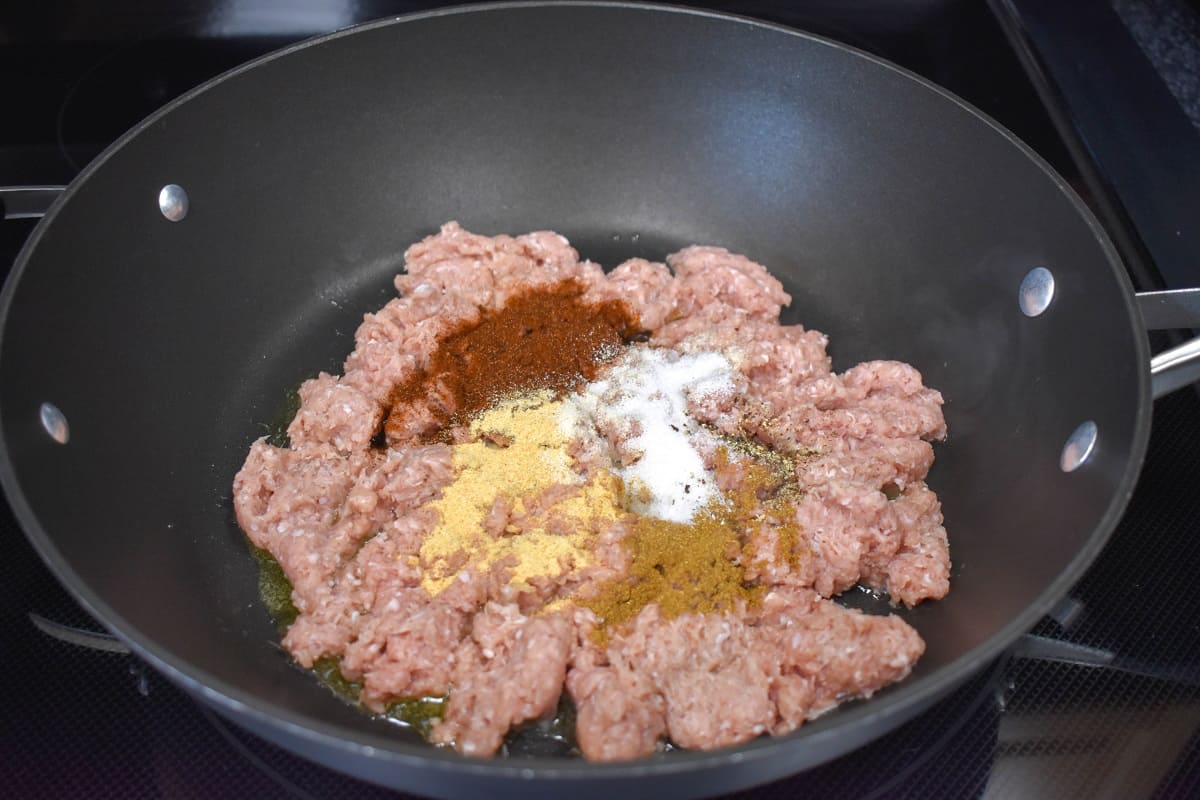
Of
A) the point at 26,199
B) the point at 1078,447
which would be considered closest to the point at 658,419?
the point at 1078,447

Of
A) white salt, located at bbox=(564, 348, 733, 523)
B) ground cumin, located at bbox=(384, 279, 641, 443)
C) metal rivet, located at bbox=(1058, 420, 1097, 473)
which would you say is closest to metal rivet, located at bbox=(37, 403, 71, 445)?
ground cumin, located at bbox=(384, 279, 641, 443)

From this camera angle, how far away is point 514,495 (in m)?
2.67

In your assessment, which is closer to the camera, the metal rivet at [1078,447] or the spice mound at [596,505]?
the spice mound at [596,505]

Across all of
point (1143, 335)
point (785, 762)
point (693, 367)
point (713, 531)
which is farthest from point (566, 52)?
point (785, 762)

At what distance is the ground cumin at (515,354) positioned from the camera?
292 centimetres

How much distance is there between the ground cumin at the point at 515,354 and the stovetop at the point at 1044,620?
3.36ft

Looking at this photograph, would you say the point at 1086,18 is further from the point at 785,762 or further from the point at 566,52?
the point at 785,762

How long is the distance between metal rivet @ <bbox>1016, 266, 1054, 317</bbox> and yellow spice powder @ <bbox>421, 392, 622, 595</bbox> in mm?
1298

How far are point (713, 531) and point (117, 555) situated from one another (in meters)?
1.50

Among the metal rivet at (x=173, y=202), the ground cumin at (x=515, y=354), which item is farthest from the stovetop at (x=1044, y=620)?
the ground cumin at (x=515, y=354)

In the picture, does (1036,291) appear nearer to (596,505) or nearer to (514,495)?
(596,505)

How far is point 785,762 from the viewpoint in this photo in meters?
1.80

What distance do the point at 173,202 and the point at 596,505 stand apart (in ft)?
5.18

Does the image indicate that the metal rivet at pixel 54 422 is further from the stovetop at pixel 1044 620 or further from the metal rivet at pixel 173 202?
the metal rivet at pixel 173 202
